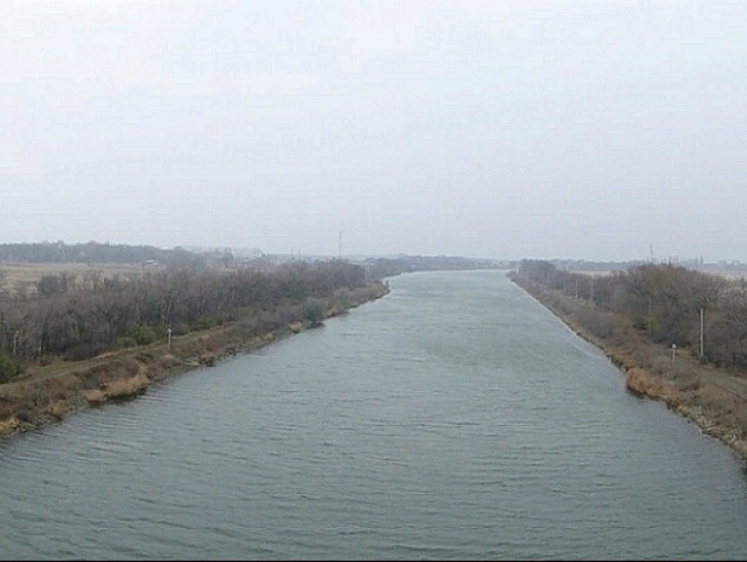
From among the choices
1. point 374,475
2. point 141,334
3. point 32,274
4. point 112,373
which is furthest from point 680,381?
point 32,274

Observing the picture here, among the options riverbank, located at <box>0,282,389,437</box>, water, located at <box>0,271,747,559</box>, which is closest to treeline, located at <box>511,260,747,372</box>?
water, located at <box>0,271,747,559</box>

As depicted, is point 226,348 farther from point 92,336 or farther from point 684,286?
point 684,286

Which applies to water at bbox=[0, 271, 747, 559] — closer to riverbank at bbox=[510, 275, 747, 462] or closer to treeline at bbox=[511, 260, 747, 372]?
riverbank at bbox=[510, 275, 747, 462]

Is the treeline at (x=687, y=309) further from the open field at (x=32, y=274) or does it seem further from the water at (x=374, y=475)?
the open field at (x=32, y=274)

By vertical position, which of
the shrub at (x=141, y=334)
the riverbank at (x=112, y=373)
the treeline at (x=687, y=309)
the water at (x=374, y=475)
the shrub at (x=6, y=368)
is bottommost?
the water at (x=374, y=475)

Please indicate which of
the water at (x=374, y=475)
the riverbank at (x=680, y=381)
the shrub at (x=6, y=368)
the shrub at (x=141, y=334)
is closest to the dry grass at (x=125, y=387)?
the water at (x=374, y=475)

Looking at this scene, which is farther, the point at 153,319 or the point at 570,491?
the point at 153,319

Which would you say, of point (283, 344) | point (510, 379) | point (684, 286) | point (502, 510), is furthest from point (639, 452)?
point (283, 344)
